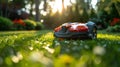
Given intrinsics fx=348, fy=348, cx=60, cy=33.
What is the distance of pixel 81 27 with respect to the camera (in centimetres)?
1207

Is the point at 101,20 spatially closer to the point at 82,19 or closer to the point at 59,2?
the point at 82,19

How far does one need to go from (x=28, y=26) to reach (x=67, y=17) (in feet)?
29.0

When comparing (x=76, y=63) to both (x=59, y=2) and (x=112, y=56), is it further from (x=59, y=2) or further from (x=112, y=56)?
(x=59, y=2)

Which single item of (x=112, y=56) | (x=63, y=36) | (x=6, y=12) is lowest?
(x=6, y=12)

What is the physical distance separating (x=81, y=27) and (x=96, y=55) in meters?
10.5

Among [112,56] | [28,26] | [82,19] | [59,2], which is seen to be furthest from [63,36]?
[59,2]

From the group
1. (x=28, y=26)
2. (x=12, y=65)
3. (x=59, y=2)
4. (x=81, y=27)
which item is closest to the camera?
(x=12, y=65)

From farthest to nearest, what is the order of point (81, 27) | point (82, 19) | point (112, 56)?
point (82, 19)
point (81, 27)
point (112, 56)

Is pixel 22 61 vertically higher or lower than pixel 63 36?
higher

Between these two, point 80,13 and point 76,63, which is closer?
point 76,63

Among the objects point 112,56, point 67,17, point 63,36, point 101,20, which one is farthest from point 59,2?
point 112,56

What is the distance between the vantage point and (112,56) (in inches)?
68.7

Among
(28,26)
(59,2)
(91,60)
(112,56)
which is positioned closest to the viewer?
(91,60)

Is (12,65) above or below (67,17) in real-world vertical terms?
above
